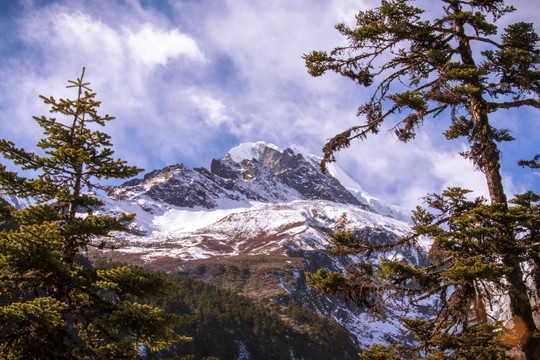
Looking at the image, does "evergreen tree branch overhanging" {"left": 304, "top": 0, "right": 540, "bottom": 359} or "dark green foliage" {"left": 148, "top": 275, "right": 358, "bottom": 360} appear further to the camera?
"dark green foliage" {"left": 148, "top": 275, "right": 358, "bottom": 360}

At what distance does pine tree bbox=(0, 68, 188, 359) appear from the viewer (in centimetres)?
809

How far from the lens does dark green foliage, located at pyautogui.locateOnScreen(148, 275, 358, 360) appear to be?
7562 cm

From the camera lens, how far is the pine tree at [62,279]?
809cm

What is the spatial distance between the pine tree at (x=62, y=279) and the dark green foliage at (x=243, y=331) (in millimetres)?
68463

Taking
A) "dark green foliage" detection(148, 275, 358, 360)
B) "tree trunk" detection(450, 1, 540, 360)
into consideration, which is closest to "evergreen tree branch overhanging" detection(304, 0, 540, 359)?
"tree trunk" detection(450, 1, 540, 360)

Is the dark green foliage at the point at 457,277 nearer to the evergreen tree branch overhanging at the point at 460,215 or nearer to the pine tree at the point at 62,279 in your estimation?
the evergreen tree branch overhanging at the point at 460,215

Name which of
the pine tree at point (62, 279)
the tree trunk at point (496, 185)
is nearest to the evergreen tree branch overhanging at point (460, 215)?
the tree trunk at point (496, 185)

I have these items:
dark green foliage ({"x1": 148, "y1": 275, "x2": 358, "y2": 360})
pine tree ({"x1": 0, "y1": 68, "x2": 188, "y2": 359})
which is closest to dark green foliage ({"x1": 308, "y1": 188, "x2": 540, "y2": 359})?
pine tree ({"x1": 0, "y1": 68, "x2": 188, "y2": 359})

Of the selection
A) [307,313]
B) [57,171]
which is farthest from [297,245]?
[57,171]

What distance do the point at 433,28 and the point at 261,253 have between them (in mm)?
181521

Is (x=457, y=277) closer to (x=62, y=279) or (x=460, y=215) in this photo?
(x=460, y=215)

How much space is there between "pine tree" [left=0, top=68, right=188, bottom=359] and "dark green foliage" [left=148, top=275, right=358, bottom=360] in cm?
6846

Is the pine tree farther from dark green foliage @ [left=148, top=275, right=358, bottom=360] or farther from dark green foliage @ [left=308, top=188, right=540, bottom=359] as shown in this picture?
dark green foliage @ [left=148, top=275, right=358, bottom=360]

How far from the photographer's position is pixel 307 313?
333 ft
